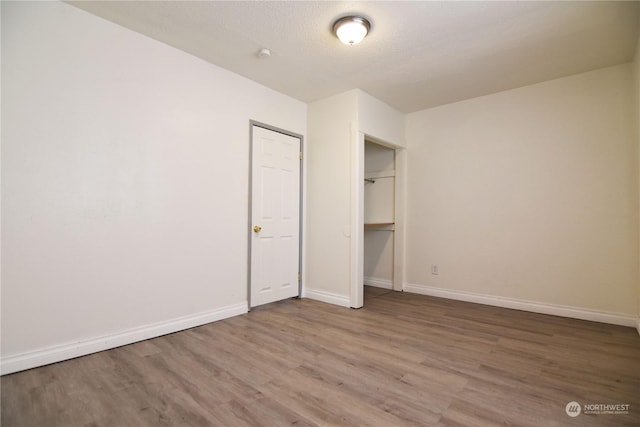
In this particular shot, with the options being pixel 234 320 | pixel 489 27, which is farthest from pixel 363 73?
pixel 234 320

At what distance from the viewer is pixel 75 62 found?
7.76 feet

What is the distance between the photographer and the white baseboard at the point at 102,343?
210 centimetres

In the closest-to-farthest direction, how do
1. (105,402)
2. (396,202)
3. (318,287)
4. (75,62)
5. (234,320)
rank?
(105,402) < (75,62) < (234,320) < (318,287) < (396,202)

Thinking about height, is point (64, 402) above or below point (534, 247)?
below

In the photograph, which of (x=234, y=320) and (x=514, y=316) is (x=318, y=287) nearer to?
(x=234, y=320)

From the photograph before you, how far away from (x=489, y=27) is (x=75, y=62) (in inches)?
132

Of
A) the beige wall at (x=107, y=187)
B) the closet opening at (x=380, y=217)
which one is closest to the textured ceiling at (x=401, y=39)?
the beige wall at (x=107, y=187)

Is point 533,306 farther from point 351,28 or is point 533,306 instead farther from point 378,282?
point 351,28

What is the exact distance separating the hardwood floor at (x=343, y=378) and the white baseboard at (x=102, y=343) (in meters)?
0.06

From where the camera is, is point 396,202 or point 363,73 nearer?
point 363,73

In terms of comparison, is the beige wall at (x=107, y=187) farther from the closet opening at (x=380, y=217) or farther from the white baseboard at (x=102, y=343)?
the closet opening at (x=380, y=217)

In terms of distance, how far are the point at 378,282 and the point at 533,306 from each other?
6.89 ft

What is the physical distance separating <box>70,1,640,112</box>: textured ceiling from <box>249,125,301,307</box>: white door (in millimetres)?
794

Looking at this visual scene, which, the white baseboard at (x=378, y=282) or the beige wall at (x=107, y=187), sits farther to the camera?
the white baseboard at (x=378, y=282)
